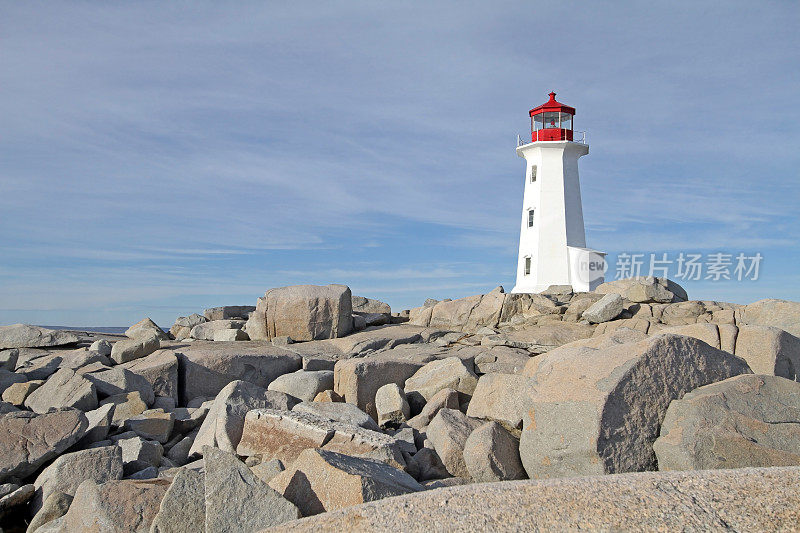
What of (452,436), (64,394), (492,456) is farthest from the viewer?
(64,394)

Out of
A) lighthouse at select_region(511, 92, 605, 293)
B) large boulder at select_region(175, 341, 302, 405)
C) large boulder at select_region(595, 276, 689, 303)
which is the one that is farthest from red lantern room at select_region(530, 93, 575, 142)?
large boulder at select_region(175, 341, 302, 405)

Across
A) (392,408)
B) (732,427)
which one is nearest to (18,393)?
(392,408)

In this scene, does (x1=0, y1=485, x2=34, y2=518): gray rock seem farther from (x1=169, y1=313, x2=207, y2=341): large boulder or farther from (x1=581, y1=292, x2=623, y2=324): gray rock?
(x1=581, y1=292, x2=623, y2=324): gray rock

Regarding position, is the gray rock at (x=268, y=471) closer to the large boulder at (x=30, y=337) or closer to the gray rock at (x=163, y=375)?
the gray rock at (x=163, y=375)

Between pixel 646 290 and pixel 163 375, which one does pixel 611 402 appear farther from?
pixel 646 290

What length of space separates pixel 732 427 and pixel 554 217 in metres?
21.2

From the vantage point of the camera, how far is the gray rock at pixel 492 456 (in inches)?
217

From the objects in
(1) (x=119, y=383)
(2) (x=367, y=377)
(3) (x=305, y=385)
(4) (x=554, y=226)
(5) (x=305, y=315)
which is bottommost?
(1) (x=119, y=383)

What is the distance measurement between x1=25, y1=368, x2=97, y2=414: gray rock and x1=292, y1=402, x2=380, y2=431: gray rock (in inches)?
127

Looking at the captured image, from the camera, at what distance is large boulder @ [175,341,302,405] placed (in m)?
10.6

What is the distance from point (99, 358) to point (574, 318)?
9.90 meters

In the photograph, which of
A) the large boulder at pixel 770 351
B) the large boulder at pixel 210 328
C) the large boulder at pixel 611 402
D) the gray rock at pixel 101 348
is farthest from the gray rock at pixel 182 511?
the large boulder at pixel 210 328

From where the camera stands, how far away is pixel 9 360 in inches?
452

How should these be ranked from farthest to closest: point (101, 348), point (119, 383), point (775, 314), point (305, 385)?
point (101, 348) < point (775, 314) < point (119, 383) < point (305, 385)
